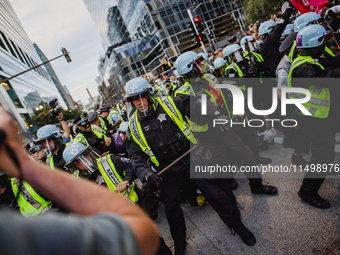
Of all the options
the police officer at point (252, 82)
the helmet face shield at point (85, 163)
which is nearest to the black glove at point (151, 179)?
the helmet face shield at point (85, 163)

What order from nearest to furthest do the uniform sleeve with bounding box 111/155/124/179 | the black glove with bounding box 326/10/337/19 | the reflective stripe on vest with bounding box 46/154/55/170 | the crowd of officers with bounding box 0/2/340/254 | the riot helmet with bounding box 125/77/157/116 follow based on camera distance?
1. the crowd of officers with bounding box 0/2/340/254
2. the riot helmet with bounding box 125/77/157/116
3. the uniform sleeve with bounding box 111/155/124/179
4. the reflective stripe on vest with bounding box 46/154/55/170
5. the black glove with bounding box 326/10/337/19

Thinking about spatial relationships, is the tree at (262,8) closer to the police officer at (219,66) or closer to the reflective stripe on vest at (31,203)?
the police officer at (219,66)

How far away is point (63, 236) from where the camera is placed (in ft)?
1.69

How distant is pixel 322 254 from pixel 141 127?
8.89 ft

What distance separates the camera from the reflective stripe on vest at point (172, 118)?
289 centimetres

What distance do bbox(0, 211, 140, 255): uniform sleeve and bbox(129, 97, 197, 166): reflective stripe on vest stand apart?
7.54ft

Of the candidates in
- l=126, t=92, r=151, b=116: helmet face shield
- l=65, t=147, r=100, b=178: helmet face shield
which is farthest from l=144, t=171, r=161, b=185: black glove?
l=65, t=147, r=100, b=178: helmet face shield

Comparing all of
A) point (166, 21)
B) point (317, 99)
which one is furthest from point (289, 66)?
point (166, 21)

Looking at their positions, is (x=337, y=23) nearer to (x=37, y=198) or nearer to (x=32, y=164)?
(x=32, y=164)

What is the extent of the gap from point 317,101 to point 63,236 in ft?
10.7

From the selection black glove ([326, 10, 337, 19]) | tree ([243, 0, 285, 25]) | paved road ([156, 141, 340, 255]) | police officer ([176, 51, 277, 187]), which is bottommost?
paved road ([156, 141, 340, 255])

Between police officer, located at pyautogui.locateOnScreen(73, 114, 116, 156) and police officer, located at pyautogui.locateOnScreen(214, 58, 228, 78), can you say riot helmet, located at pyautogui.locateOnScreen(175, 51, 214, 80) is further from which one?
police officer, located at pyautogui.locateOnScreen(73, 114, 116, 156)

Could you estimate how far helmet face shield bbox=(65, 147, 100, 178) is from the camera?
325 cm

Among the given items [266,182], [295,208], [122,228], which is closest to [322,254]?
[295,208]
